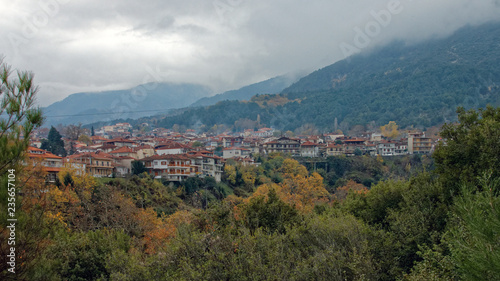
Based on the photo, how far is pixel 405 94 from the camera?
116938mm

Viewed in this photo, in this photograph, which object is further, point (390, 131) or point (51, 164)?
point (390, 131)

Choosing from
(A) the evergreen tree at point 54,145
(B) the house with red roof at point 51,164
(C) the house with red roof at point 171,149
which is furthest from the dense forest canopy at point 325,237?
(C) the house with red roof at point 171,149

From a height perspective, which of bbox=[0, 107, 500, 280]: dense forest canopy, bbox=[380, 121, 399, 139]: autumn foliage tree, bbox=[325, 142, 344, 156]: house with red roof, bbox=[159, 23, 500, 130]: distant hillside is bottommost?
bbox=[325, 142, 344, 156]: house with red roof

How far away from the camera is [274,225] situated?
1288 centimetres

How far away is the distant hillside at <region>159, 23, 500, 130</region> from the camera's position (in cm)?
10319

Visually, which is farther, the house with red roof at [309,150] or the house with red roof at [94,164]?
the house with red roof at [309,150]

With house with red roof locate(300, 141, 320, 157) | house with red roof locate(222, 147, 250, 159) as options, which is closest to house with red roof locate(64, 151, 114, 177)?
house with red roof locate(222, 147, 250, 159)

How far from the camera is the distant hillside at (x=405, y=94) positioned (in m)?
103

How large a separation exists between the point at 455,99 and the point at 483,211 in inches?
4297

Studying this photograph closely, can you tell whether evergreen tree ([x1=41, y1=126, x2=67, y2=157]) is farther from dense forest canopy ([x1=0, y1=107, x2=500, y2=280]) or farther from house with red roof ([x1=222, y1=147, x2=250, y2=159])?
dense forest canopy ([x1=0, y1=107, x2=500, y2=280])

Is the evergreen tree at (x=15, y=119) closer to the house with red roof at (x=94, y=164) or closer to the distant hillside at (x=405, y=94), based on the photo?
the house with red roof at (x=94, y=164)

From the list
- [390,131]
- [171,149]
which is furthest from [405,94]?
[171,149]

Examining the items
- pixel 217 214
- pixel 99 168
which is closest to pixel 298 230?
pixel 217 214

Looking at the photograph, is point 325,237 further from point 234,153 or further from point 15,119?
point 234,153
